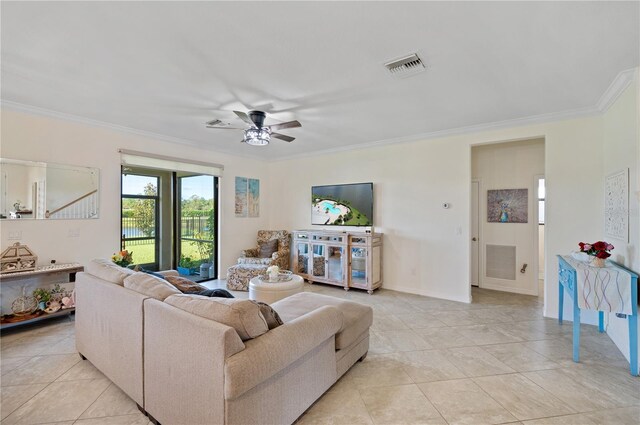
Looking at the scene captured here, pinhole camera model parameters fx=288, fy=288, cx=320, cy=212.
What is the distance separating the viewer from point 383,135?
4.61m

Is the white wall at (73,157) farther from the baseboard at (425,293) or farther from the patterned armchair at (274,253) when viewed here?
the baseboard at (425,293)

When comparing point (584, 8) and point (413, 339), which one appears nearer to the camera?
point (584, 8)

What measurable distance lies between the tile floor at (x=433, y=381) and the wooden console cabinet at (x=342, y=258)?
1.53 meters

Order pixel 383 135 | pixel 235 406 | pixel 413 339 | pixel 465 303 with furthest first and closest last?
pixel 383 135 → pixel 465 303 → pixel 413 339 → pixel 235 406

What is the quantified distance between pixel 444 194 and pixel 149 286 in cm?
406

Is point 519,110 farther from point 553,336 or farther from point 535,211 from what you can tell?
point 553,336

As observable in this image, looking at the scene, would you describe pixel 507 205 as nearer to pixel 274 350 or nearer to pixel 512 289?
pixel 512 289

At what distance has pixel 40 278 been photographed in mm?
3482

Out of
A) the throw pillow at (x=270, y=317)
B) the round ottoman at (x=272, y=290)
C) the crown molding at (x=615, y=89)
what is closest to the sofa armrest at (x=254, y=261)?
the round ottoman at (x=272, y=290)

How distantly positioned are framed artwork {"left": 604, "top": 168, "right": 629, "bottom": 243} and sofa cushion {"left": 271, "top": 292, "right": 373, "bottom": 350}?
8.55 ft

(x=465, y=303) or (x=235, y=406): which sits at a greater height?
(x=235, y=406)

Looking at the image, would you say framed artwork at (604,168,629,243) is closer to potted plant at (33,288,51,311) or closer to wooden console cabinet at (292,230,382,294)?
wooden console cabinet at (292,230,382,294)

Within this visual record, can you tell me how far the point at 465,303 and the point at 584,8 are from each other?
11.8ft

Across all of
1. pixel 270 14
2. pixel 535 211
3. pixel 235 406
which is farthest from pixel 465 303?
pixel 270 14
